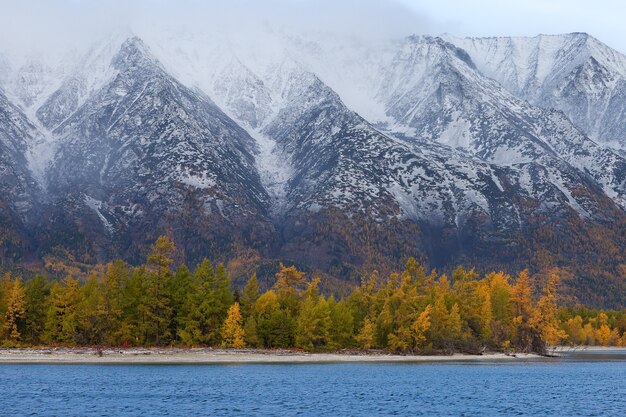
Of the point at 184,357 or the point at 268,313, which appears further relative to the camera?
the point at 268,313

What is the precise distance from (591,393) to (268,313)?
74.8 meters

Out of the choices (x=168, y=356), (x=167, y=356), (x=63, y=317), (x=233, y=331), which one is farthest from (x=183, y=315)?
(x=63, y=317)

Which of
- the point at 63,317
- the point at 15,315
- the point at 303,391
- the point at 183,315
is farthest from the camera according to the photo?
the point at 183,315

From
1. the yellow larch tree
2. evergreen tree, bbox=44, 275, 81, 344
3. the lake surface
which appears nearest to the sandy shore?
the yellow larch tree

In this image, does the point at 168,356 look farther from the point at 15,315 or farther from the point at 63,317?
the point at 15,315

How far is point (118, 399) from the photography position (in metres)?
104

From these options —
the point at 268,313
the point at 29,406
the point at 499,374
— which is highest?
the point at 268,313

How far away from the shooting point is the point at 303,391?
11838 centimetres

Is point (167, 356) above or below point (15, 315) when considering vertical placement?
below

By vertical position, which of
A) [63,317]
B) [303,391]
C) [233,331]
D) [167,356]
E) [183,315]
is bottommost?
[303,391]

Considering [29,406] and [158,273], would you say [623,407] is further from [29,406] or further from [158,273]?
[158,273]

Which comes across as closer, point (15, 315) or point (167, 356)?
point (167, 356)

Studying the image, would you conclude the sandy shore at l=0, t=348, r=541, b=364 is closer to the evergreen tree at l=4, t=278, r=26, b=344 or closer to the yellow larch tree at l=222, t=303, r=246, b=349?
the yellow larch tree at l=222, t=303, r=246, b=349

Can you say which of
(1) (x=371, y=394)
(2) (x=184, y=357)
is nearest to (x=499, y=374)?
(1) (x=371, y=394)
